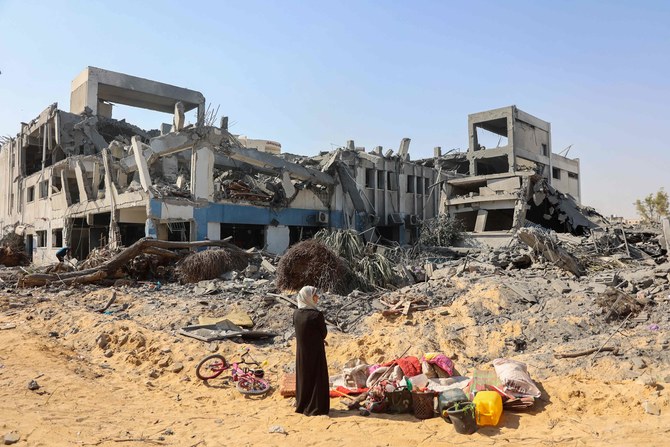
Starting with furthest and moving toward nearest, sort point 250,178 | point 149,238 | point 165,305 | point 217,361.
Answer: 1. point 250,178
2. point 149,238
3. point 165,305
4. point 217,361

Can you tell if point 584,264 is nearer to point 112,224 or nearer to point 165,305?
point 165,305

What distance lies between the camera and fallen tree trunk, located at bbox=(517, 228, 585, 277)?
10680mm

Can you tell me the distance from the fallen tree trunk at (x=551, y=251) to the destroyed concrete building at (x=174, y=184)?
35.3ft

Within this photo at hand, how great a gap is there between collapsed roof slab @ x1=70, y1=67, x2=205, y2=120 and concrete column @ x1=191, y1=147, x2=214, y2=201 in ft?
41.5

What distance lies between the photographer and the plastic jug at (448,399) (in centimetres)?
492

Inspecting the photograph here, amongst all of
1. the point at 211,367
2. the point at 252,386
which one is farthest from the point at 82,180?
the point at 252,386

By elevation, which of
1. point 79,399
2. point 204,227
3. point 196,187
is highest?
point 196,187

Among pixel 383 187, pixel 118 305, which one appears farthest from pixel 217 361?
pixel 383 187

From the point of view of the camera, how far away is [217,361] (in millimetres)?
7168

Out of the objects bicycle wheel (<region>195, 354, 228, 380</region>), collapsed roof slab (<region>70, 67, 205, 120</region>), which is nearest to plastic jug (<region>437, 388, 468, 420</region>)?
bicycle wheel (<region>195, 354, 228, 380</region>)

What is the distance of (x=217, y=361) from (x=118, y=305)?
511 centimetres

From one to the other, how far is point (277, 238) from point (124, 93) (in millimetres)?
15925

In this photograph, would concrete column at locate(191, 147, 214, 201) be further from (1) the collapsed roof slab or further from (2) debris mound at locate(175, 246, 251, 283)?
(1) the collapsed roof slab

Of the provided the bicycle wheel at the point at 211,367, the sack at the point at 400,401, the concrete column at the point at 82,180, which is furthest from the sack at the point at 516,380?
the concrete column at the point at 82,180
